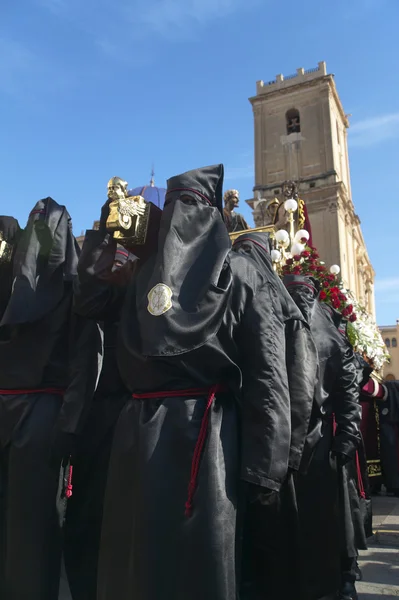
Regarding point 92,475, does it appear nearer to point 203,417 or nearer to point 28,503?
point 28,503

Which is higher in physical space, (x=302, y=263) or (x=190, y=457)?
(x=302, y=263)

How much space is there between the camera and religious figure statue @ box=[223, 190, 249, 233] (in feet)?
24.8

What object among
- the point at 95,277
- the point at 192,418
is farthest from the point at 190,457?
the point at 95,277

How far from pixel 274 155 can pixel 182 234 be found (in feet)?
111

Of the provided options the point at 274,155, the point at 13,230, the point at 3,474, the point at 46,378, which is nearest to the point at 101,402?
the point at 46,378

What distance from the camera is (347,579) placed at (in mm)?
3867

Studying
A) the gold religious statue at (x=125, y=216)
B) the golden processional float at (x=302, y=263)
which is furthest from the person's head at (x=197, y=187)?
the golden processional float at (x=302, y=263)

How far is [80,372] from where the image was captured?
9.34 feet

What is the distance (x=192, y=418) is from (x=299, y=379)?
1229mm

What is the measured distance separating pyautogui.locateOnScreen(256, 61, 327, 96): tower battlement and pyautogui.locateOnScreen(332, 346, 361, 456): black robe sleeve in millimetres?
34931

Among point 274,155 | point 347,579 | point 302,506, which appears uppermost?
point 274,155

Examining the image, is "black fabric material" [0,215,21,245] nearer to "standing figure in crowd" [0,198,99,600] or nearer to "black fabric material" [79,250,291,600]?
"standing figure in crowd" [0,198,99,600]

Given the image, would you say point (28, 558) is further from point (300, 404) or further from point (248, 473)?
point (300, 404)

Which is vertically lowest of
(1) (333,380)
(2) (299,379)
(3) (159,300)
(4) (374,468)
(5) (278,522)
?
(5) (278,522)
